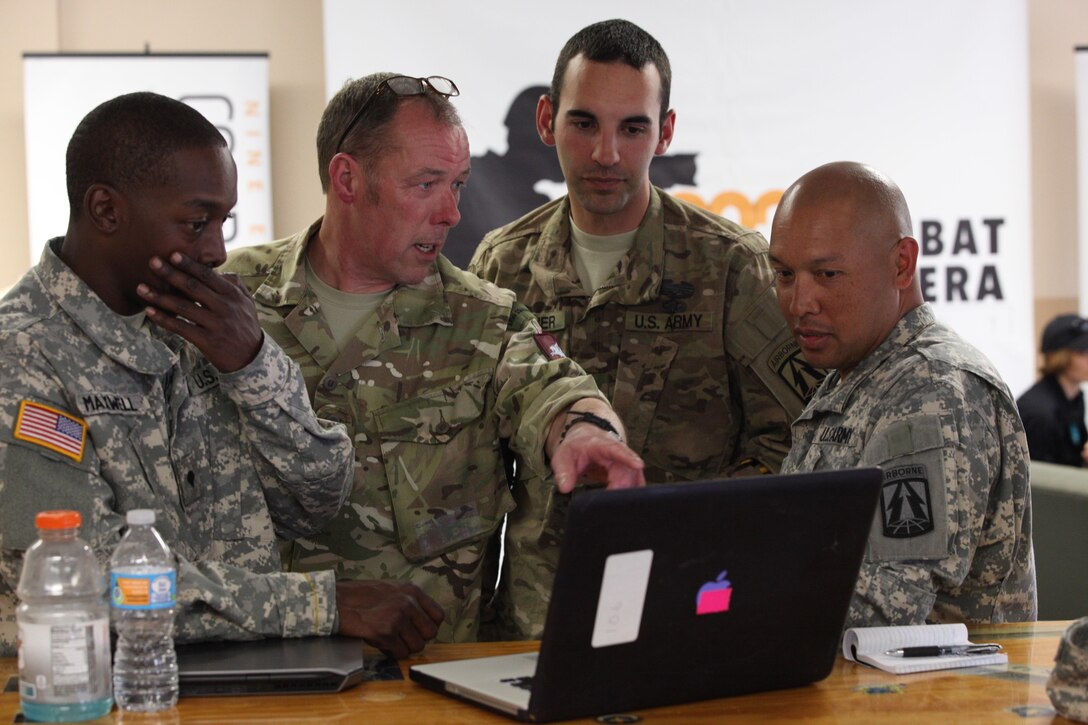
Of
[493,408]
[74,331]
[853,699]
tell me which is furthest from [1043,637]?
[74,331]

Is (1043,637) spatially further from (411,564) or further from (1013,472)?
(411,564)

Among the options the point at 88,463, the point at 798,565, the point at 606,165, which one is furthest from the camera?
the point at 606,165

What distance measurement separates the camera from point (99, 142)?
6.38 ft

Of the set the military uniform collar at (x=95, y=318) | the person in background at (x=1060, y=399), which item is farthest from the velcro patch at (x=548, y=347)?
the person in background at (x=1060, y=399)

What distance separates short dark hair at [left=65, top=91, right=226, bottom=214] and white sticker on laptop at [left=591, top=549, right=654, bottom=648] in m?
0.93

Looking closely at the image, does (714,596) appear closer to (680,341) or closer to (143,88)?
(680,341)

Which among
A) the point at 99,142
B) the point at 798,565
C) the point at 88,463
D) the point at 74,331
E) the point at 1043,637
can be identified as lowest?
the point at 1043,637

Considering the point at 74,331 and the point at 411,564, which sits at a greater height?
the point at 74,331

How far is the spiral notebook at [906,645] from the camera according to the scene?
1.83 meters

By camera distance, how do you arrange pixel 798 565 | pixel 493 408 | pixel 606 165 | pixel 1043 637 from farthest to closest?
pixel 606 165 → pixel 493 408 → pixel 1043 637 → pixel 798 565

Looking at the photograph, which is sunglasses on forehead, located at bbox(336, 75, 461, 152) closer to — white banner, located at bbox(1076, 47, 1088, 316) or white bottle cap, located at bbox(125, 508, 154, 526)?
white bottle cap, located at bbox(125, 508, 154, 526)

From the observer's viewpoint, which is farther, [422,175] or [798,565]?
[422,175]

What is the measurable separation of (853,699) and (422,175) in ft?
4.32

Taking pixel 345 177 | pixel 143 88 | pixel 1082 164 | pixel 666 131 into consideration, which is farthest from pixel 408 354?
pixel 1082 164
